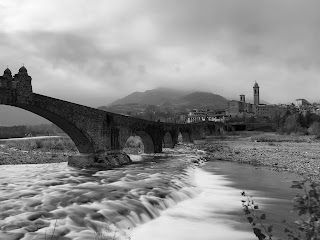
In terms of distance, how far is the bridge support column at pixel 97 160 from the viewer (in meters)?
22.4

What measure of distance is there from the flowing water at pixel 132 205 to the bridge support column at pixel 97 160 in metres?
4.61

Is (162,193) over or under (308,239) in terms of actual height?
under

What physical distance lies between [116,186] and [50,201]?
3864mm

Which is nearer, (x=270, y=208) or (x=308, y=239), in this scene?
(x=308, y=239)

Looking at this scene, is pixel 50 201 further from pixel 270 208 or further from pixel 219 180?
pixel 219 180

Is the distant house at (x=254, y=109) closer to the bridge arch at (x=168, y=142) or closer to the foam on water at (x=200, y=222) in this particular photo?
the bridge arch at (x=168, y=142)

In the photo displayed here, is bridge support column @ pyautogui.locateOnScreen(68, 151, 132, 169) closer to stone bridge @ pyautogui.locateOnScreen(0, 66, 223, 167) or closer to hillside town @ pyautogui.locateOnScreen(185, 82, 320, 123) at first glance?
stone bridge @ pyautogui.locateOnScreen(0, 66, 223, 167)

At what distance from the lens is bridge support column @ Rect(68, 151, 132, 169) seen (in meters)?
22.4

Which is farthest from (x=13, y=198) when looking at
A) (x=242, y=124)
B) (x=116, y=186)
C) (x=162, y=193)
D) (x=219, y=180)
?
(x=242, y=124)

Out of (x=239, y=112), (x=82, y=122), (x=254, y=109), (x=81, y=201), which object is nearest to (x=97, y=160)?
(x=82, y=122)

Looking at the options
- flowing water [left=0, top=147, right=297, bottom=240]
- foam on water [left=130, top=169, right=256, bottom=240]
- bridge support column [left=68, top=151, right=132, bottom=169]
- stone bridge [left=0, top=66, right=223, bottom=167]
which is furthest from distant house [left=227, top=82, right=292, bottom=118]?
foam on water [left=130, top=169, right=256, bottom=240]

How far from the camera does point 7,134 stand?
72.5m

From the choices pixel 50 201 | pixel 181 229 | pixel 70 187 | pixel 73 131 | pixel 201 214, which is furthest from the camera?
pixel 73 131

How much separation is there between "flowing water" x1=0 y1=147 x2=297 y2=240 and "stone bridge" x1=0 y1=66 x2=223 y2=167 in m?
4.66
